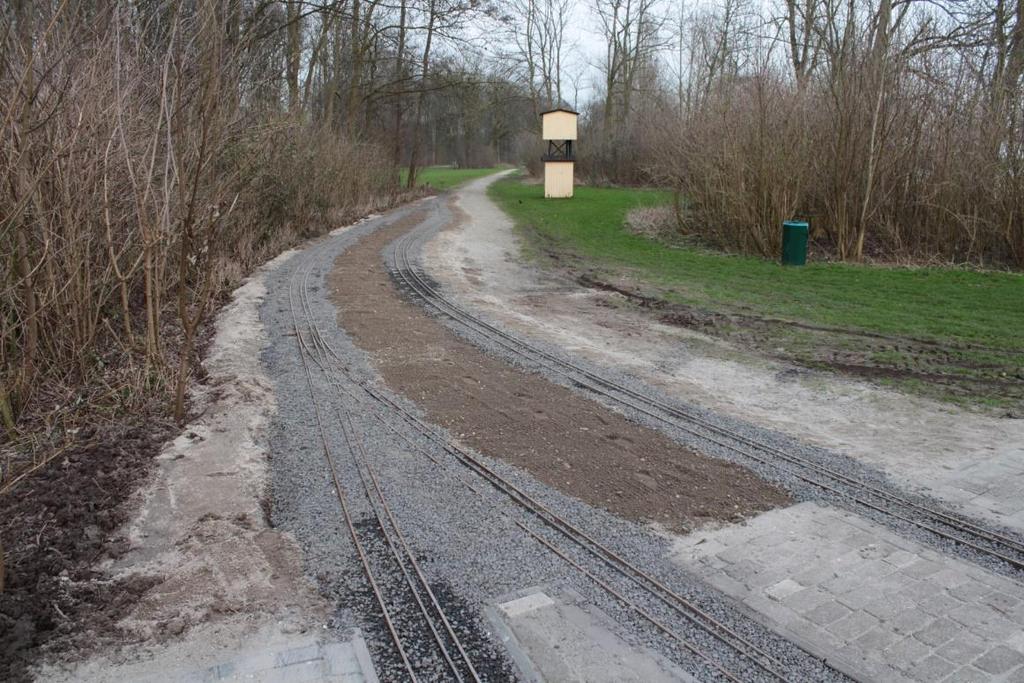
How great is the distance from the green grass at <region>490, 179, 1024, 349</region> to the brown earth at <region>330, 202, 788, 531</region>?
5138 mm

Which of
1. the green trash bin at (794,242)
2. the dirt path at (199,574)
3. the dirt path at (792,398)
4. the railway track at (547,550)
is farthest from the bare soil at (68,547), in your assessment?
the green trash bin at (794,242)

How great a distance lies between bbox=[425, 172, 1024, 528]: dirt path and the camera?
235 inches

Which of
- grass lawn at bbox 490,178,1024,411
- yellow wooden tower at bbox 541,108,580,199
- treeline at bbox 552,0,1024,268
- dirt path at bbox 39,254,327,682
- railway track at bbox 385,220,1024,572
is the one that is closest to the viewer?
dirt path at bbox 39,254,327,682

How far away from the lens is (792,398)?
7.91m

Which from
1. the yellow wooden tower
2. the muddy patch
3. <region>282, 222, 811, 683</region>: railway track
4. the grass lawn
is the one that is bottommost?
<region>282, 222, 811, 683</region>: railway track

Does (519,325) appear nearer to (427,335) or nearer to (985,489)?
(427,335)

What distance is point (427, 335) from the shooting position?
10305 millimetres

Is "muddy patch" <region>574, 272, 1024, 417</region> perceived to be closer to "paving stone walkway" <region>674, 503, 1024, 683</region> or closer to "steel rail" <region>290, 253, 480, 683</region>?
"paving stone walkway" <region>674, 503, 1024, 683</region>

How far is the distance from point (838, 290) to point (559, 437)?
8.74 m

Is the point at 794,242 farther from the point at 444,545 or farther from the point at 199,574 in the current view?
the point at 199,574

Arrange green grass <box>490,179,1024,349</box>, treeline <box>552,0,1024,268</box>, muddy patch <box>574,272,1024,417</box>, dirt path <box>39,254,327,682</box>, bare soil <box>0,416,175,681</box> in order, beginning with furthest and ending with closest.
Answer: treeline <box>552,0,1024,268</box>
green grass <box>490,179,1024,349</box>
muddy patch <box>574,272,1024,417</box>
bare soil <box>0,416,175,681</box>
dirt path <box>39,254,327,682</box>

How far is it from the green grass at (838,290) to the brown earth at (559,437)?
16.9ft

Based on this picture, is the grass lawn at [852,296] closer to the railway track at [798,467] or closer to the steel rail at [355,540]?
the railway track at [798,467]

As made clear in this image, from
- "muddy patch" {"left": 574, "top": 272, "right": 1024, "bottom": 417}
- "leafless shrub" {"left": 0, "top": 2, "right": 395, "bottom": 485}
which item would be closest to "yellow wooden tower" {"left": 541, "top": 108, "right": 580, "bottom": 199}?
"muddy patch" {"left": 574, "top": 272, "right": 1024, "bottom": 417}
